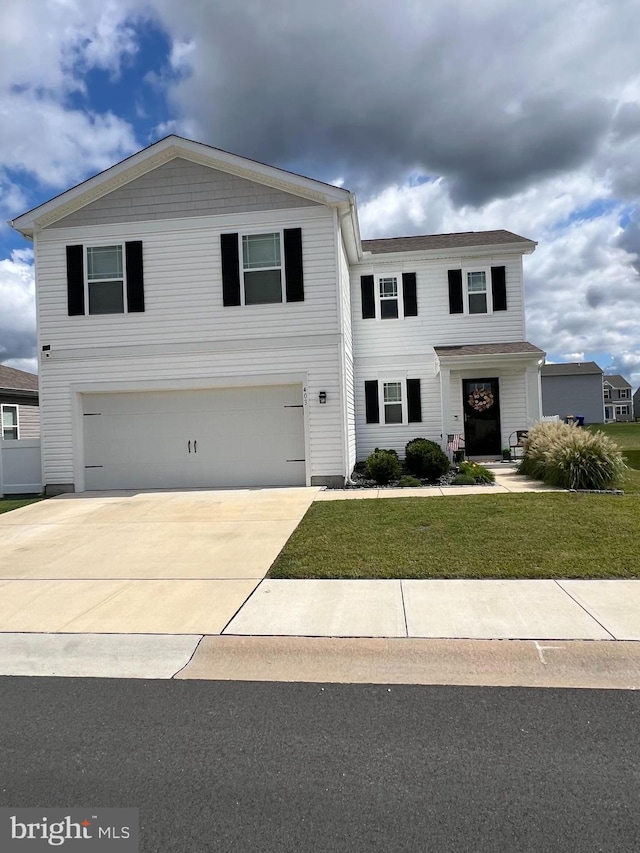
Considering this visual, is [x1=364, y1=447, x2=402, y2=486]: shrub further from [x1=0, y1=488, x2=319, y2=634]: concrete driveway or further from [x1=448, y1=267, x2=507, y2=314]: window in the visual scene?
[x1=448, y1=267, x2=507, y2=314]: window

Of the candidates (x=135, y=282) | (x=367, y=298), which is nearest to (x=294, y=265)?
(x=135, y=282)

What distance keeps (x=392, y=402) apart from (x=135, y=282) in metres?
7.64

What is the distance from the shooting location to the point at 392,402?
54.7ft

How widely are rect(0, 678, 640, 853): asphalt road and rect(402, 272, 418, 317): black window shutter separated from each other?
1403cm

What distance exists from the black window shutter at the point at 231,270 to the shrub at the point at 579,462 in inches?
289

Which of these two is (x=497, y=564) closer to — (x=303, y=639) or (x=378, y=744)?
(x=303, y=639)

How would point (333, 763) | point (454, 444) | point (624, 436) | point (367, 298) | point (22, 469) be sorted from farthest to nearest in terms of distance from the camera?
point (624, 436)
point (367, 298)
point (454, 444)
point (22, 469)
point (333, 763)

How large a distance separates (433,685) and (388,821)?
4.46 ft

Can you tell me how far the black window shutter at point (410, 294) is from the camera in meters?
16.8

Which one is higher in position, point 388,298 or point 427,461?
point 388,298

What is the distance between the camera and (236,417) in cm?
1312

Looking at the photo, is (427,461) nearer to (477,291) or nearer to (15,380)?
(477,291)

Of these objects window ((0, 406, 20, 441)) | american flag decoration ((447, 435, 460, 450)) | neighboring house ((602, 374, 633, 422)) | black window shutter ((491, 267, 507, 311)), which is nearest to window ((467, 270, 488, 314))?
black window shutter ((491, 267, 507, 311))

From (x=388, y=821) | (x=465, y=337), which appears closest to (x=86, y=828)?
(x=388, y=821)
